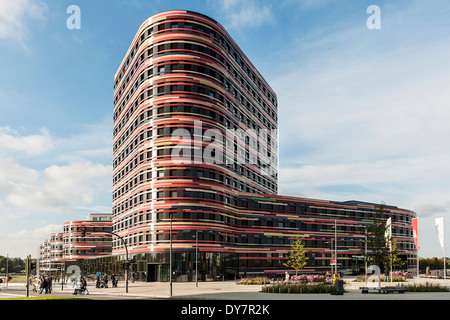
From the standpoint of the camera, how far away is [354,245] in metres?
103

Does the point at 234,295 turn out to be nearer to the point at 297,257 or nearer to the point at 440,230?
the point at 440,230

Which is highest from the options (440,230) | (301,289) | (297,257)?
(440,230)

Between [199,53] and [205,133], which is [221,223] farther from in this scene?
[199,53]

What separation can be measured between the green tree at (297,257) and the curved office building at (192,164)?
1.77 metres

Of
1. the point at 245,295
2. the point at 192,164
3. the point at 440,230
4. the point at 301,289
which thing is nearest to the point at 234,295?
the point at 245,295

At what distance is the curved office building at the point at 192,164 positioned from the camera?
228ft

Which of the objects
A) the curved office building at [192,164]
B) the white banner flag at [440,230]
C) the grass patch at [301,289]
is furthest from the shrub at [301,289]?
the curved office building at [192,164]

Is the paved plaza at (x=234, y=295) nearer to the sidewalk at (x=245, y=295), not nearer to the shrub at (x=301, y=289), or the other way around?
the sidewalk at (x=245, y=295)

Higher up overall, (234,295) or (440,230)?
(440,230)

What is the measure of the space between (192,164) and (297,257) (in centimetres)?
3093

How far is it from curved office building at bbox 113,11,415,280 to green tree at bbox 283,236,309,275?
5.81 feet

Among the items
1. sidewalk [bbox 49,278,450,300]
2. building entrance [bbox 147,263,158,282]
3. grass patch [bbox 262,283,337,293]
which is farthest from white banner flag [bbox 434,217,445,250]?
building entrance [bbox 147,263,158,282]

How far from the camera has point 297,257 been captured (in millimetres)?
87250

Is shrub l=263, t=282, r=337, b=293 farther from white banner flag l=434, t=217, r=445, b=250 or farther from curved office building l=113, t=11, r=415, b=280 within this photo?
curved office building l=113, t=11, r=415, b=280
